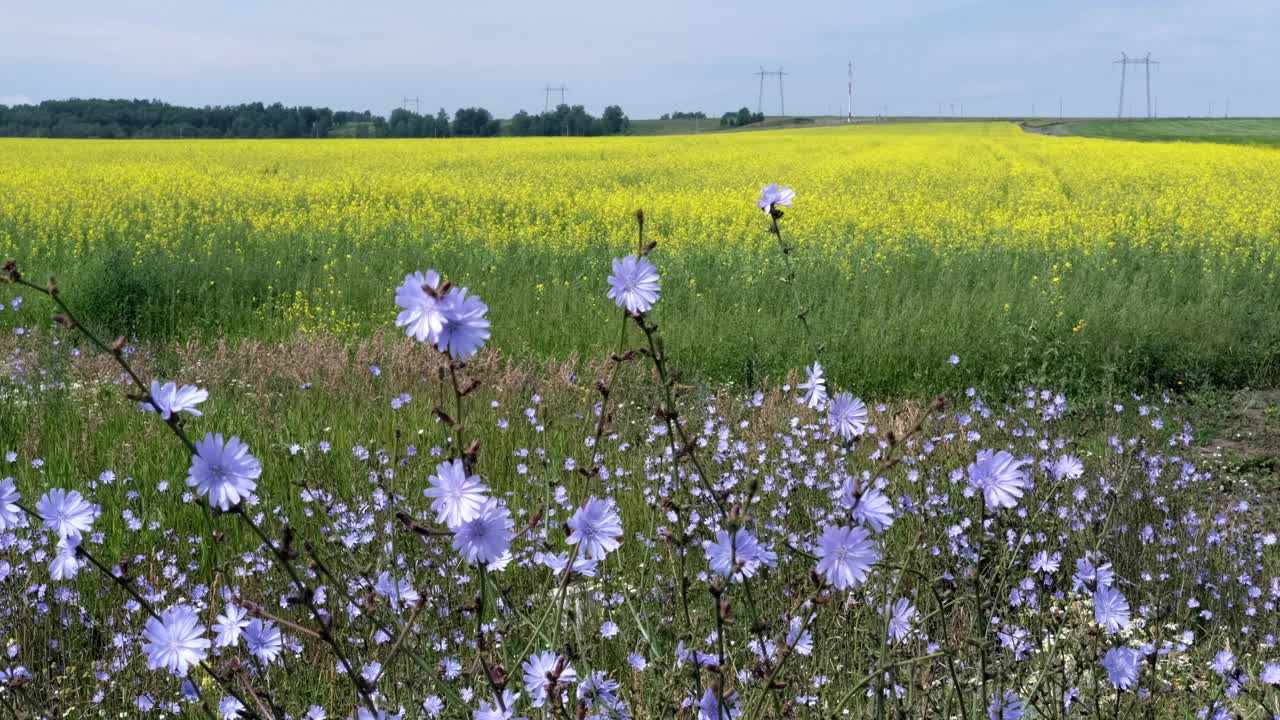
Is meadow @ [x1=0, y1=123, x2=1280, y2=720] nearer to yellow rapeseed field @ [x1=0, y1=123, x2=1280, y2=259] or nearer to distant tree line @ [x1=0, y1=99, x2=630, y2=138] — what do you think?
yellow rapeseed field @ [x1=0, y1=123, x2=1280, y2=259]

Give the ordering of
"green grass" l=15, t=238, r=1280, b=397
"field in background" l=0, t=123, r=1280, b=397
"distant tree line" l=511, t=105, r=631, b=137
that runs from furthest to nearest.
Result: "distant tree line" l=511, t=105, r=631, b=137
"field in background" l=0, t=123, r=1280, b=397
"green grass" l=15, t=238, r=1280, b=397

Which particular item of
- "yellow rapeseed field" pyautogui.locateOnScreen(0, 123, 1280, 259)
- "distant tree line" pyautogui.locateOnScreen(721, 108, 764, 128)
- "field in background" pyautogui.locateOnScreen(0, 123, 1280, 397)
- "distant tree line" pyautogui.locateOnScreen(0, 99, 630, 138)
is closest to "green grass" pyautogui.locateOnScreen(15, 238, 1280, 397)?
"field in background" pyautogui.locateOnScreen(0, 123, 1280, 397)

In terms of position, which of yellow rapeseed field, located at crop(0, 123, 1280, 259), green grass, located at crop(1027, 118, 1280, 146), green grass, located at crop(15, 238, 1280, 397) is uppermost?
green grass, located at crop(1027, 118, 1280, 146)

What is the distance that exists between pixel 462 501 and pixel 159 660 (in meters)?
0.43

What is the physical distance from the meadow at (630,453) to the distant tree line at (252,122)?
4009 centimetres

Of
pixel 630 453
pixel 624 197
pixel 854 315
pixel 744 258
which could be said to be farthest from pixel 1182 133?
pixel 630 453

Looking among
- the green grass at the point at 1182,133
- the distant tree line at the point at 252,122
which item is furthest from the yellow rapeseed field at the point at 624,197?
the distant tree line at the point at 252,122

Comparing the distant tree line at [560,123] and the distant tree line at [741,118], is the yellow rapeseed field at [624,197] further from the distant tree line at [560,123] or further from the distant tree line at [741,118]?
the distant tree line at [741,118]

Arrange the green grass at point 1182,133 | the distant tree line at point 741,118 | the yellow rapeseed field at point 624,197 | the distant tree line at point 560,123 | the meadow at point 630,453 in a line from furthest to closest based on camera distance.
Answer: the distant tree line at point 741,118 < the distant tree line at point 560,123 < the green grass at point 1182,133 < the yellow rapeseed field at point 624,197 < the meadow at point 630,453

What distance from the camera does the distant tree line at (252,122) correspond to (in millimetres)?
54938

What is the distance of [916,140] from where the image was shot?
34.0m

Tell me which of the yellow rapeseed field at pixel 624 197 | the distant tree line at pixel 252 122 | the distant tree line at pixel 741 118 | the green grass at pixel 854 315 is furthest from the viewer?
the distant tree line at pixel 741 118

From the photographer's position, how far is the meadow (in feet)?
4.87

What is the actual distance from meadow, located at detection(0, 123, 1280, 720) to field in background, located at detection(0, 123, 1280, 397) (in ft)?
0.24
